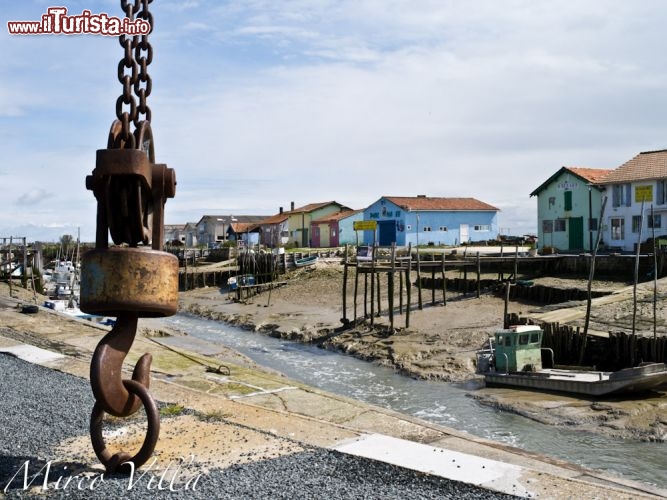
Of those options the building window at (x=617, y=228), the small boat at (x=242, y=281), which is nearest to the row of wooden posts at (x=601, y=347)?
the building window at (x=617, y=228)

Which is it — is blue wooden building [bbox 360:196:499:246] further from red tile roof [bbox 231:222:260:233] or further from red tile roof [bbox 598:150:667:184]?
red tile roof [bbox 231:222:260:233]

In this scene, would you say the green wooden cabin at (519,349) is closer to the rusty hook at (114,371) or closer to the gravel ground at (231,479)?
the gravel ground at (231,479)

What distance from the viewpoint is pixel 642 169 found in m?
42.4

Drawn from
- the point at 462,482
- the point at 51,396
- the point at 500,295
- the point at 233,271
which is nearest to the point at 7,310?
the point at 51,396

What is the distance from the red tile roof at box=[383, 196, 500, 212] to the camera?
2376 inches

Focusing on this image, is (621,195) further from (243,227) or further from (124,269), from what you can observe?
(243,227)

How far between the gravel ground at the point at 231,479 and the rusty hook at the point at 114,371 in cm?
71

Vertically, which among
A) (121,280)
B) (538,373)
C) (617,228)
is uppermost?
(617,228)

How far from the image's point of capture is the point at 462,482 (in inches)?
254

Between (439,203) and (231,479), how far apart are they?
57580 millimetres

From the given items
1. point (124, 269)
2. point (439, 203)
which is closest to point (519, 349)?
point (124, 269)

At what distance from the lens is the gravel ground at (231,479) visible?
609cm

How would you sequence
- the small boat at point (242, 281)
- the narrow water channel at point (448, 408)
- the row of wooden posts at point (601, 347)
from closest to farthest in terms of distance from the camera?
the narrow water channel at point (448, 408) < the row of wooden posts at point (601, 347) < the small boat at point (242, 281)

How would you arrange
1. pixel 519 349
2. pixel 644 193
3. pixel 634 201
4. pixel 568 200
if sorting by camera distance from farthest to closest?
pixel 568 200, pixel 634 201, pixel 644 193, pixel 519 349
